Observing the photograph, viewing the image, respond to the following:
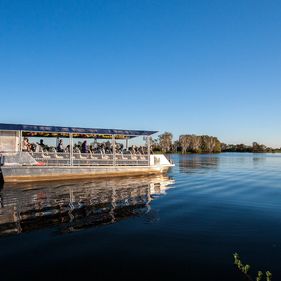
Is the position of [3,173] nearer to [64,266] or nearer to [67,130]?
[67,130]

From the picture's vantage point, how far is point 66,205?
14766 mm

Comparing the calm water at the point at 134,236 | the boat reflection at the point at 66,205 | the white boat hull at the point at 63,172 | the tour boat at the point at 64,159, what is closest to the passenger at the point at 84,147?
the tour boat at the point at 64,159

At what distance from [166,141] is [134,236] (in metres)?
173

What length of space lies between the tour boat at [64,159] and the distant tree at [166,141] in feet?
475

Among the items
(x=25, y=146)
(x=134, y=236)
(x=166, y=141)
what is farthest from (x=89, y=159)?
(x=166, y=141)

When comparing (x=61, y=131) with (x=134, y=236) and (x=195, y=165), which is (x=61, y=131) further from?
(x=195, y=165)

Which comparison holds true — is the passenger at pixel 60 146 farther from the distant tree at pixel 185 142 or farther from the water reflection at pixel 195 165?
the distant tree at pixel 185 142

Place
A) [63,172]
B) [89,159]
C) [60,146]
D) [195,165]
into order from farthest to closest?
[195,165]
[89,159]
[60,146]
[63,172]

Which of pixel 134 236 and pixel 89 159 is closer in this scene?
pixel 134 236

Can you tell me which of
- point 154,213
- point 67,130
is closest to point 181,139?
point 67,130

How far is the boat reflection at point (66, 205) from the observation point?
37.4 feet

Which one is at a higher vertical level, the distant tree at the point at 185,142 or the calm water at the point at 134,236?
the distant tree at the point at 185,142

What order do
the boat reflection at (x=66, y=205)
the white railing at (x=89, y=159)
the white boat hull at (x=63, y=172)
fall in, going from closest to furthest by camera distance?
the boat reflection at (x=66, y=205)
the white boat hull at (x=63, y=172)
the white railing at (x=89, y=159)

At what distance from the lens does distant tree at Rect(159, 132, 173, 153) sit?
178 metres
